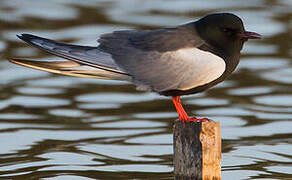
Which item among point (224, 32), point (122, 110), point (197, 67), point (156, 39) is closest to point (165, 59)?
point (156, 39)

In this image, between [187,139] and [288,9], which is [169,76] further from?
[288,9]

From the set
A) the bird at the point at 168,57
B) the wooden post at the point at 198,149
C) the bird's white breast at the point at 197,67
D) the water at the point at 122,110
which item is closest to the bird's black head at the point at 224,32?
the bird at the point at 168,57

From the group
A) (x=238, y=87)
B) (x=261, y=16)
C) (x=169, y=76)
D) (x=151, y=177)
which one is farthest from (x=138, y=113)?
(x=261, y=16)

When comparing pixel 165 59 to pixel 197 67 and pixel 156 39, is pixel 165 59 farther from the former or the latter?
pixel 197 67

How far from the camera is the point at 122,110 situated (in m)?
10.9

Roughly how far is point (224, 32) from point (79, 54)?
1219mm

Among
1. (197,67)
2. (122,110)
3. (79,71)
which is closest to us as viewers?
(197,67)

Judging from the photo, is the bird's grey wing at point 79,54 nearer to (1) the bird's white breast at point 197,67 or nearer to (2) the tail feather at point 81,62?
(2) the tail feather at point 81,62

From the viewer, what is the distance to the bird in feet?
22.5

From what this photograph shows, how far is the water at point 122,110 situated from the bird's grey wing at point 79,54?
136 cm

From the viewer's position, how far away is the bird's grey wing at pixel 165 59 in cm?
685

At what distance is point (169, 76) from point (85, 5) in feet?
31.4

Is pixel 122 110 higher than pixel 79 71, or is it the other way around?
pixel 122 110

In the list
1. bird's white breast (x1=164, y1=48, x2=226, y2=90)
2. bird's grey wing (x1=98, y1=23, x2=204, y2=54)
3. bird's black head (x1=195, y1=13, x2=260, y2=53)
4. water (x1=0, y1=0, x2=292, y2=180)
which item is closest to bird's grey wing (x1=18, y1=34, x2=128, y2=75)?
bird's grey wing (x1=98, y1=23, x2=204, y2=54)
